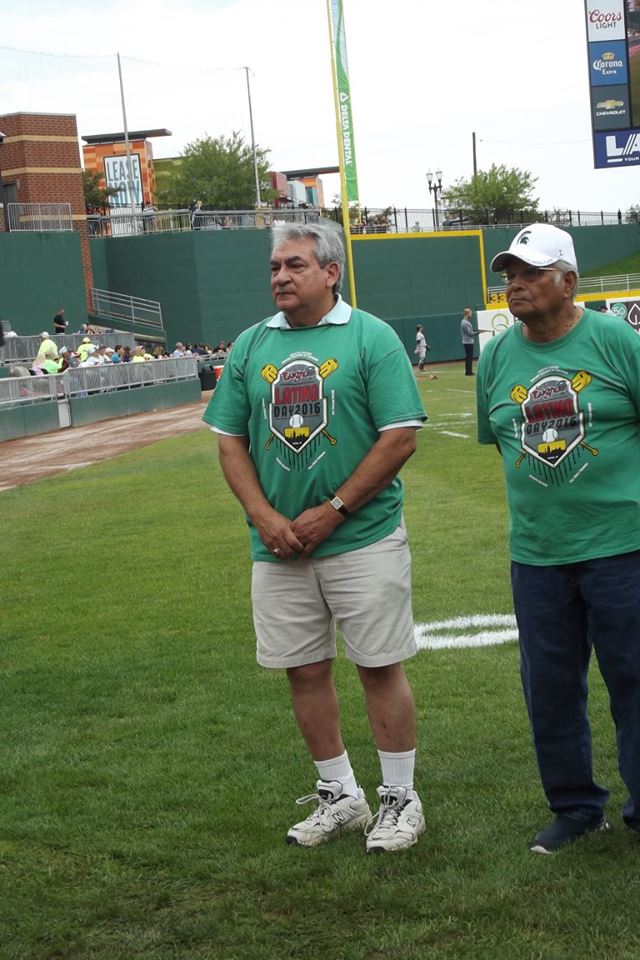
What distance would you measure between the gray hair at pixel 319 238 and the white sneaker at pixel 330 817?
1.76 m

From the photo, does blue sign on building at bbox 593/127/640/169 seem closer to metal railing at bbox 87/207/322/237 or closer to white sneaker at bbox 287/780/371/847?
metal railing at bbox 87/207/322/237

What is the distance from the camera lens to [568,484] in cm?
402

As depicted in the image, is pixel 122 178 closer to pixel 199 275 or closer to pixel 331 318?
pixel 199 275

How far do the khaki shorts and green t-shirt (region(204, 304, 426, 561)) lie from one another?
3.0 inches

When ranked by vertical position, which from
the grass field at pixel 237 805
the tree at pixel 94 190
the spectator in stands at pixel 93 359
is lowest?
the grass field at pixel 237 805

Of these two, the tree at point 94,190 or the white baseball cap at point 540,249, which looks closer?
the white baseball cap at point 540,249

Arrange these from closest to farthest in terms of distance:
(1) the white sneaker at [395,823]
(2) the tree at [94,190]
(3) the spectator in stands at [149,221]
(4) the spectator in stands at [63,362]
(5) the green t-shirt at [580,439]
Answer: (5) the green t-shirt at [580,439] < (1) the white sneaker at [395,823] < (4) the spectator in stands at [63,362] < (3) the spectator in stands at [149,221] < (2) the tree at [94,190]

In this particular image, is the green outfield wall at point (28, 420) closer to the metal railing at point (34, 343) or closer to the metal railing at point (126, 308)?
the metal railing at point (34, 343)

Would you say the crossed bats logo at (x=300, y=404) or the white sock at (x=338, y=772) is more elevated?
the crossed bats logo at (x=300, y=404)

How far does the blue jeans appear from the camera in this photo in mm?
4012

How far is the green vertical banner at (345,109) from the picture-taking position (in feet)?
126

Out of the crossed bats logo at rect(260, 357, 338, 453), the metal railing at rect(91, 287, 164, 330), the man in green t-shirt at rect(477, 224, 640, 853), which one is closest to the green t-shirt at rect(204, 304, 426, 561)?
the crossed bats logo at rect(260, 357, 338, 453)

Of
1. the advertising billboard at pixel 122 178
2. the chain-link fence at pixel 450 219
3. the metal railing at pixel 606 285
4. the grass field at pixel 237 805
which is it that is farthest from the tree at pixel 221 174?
the grass field at pixel 237 805

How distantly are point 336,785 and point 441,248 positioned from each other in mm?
60354
